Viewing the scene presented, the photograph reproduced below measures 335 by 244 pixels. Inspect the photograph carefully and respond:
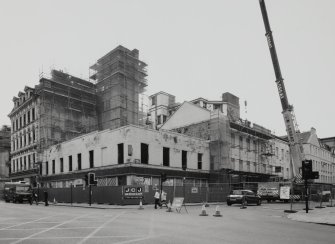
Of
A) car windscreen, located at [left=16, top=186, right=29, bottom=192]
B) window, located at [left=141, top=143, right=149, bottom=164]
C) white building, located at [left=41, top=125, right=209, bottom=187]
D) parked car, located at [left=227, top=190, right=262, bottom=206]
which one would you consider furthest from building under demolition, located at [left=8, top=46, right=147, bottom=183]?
parked car, located at [left=227, top=190, right=262, bottom=206]

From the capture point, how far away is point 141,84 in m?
55.5

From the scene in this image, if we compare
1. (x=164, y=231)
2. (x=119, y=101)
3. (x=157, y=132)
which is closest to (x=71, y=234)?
(x=164, y=231)

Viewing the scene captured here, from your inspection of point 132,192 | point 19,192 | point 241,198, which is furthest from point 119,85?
point 241,198

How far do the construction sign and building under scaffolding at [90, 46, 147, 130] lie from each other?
19648mm

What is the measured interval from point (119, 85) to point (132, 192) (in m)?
A: 23.7

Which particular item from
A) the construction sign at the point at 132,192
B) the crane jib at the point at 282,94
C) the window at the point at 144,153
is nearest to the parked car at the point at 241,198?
the construction sign at the point at 132,192

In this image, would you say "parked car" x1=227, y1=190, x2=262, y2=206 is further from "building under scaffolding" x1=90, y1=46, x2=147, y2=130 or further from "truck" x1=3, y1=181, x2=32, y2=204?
"building under scaffolding" x1=90, y1=46, x2=147, y2=130

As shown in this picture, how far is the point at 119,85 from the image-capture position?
51969 millimetres

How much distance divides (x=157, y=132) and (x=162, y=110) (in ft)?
79.2

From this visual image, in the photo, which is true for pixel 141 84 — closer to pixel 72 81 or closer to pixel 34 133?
pixel 72 81

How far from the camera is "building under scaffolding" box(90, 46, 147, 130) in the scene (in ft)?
170

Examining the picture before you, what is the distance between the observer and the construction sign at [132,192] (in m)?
31.4

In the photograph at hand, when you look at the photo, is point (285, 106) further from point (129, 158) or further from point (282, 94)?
point (129, 158)

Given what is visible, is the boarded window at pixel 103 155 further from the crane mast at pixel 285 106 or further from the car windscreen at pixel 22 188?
the crane mast at pixel 285 106
